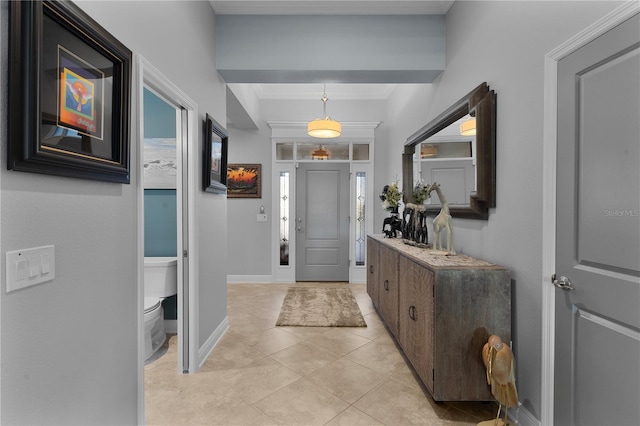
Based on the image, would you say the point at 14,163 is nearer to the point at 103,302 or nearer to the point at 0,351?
the point at 0,351

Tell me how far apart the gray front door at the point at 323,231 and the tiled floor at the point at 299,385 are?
1.99 m

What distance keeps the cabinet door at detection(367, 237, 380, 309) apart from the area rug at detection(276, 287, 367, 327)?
0.89 ft

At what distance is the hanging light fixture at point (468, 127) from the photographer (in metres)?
2.17

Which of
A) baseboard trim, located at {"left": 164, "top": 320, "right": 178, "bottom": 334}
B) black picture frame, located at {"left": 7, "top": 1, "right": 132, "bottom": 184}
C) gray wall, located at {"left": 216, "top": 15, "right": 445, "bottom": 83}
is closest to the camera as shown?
black picture frame, located at {"left": 7, "top": 1, "right": 132, "bottom": 184}

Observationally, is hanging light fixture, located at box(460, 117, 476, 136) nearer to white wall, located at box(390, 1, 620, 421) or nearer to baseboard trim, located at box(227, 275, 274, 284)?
white wall, located at box(390, 1, 620, 421)

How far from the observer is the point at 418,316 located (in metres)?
2.01

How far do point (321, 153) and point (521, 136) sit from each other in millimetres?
3542

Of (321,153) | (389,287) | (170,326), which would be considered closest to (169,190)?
(170,326)

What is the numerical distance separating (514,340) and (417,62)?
232cm

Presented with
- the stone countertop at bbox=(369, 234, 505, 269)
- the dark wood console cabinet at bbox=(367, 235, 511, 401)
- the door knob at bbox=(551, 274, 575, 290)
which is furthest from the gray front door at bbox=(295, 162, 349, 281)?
the door knob at bbox=(551, 274, 575, 290)

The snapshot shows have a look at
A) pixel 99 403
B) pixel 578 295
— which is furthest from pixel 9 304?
pixel 578 295

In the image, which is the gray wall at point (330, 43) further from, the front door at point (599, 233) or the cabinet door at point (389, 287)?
the cabinet door at point (389, 287)

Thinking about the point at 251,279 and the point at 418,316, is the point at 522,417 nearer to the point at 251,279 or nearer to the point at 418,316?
the point at 418,316

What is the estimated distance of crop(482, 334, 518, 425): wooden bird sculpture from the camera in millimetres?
1541
